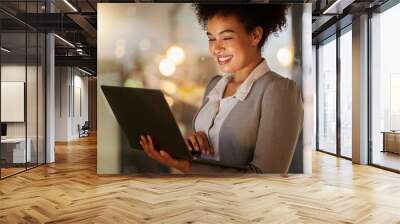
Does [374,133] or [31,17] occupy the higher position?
[31,17]

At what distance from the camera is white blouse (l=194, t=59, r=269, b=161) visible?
6684 mm

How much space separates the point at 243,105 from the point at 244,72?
0.57 meters

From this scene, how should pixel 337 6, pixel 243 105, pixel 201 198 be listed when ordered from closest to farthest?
pixel 201 198 < pixel 243 105 < pixel 337 6

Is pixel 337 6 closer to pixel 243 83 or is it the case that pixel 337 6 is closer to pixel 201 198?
pixel 243 83

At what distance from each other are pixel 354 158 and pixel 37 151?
6766 mm

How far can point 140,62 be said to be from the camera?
6945 millimetres

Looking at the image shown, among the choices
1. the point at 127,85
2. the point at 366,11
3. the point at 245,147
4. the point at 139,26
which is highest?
the point at 366,11

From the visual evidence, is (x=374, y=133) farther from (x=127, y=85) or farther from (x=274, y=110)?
(x=127, y=85)

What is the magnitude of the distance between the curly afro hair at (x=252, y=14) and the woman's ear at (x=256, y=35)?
0.16 feet

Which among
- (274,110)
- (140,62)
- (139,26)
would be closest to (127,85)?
(140,62)

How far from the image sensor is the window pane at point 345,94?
951cm

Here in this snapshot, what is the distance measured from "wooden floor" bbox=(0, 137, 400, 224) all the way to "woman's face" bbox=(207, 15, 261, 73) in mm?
1923

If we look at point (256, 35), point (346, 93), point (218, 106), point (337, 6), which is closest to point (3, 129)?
point (218, 106)

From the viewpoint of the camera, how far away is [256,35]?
6.82m
